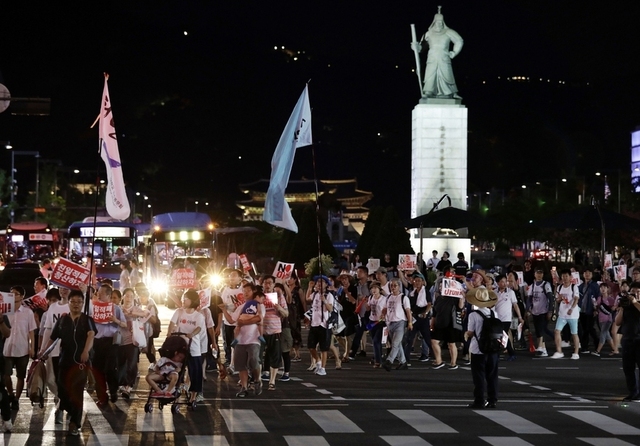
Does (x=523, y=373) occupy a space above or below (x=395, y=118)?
below

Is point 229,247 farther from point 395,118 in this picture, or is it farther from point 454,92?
point 395,118

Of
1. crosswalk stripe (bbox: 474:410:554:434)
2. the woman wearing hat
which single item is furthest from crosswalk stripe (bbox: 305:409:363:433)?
the woman wearing hat

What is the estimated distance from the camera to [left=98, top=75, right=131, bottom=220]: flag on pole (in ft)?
54.3

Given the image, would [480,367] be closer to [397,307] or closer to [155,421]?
[155,421]

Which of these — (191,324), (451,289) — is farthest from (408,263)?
(191,324)

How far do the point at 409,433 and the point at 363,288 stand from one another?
1038 centimetres

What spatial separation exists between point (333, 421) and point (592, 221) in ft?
49.6

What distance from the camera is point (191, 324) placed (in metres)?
14.6

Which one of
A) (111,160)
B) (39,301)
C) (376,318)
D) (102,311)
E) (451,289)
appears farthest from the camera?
(451,289)

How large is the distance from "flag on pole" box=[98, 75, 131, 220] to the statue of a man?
34.8m

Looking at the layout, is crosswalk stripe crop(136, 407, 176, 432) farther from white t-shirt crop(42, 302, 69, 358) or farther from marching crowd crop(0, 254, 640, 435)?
white t-shirt crop(42, 302, 69, 358)

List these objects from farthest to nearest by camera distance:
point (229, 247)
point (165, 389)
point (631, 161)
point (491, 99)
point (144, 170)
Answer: point (491, 99), point (631, 161), point (144, 170), point (229, 247), point (165, 389)

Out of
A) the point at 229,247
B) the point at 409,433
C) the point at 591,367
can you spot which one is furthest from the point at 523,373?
the point at 229,247

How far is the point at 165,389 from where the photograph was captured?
1379 centimetres
